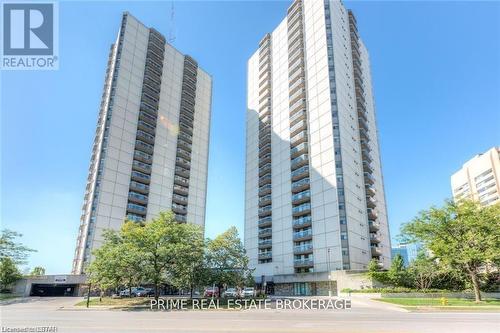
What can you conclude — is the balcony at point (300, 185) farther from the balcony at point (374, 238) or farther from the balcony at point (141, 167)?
the balcony at point (141, 167)

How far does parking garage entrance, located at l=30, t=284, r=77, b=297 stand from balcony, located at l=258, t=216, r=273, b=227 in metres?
39.8

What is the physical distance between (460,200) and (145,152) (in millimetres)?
64628

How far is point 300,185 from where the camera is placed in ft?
224

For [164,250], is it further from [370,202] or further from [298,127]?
[370,202]

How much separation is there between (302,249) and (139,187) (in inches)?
1524

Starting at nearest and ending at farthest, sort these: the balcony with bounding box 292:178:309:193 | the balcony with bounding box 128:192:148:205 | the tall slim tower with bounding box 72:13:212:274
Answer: the tall slim tower with bounding box 72:13:212:274 < the balcony with bounding box 292:178:309:193 < the balcony with bounding box 128:192:148:205

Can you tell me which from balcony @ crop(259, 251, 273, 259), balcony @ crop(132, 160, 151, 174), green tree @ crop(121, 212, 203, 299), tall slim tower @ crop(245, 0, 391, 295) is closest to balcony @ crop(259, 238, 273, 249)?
tall slim tower @ crop(245, 0, 391, 295)

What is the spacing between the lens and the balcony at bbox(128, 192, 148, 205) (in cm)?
7075

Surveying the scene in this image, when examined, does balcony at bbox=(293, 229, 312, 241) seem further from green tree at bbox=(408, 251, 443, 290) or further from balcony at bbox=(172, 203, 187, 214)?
balcony at bbox=(172, 203, 187, 214)

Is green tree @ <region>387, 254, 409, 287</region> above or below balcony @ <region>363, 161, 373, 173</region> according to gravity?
below

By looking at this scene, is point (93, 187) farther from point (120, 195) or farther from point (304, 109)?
point (304, 109)

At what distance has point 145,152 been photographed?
7788 cm

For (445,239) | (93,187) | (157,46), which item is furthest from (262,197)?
(157,46)

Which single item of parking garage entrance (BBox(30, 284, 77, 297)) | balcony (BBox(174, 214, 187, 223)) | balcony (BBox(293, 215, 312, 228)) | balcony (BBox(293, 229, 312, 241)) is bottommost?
parking garage entrance (BBox(30, 284, 77, 297))
